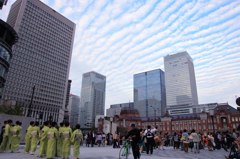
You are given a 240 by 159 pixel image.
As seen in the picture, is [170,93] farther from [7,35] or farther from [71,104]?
[7,35]

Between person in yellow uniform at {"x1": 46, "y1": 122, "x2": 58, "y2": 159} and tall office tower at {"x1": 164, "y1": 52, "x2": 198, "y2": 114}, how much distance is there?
146 m

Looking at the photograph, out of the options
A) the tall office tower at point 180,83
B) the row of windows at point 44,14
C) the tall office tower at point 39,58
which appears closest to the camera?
the tall office tower at point 39,58

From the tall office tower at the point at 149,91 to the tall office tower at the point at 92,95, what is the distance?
38.9 metres

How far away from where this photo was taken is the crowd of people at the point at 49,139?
1009 centimetres

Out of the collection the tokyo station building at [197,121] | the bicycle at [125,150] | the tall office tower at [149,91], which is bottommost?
the bicycle at [125,150]

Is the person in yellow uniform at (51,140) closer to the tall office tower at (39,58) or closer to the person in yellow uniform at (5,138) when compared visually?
the person in yellow uniform at (5,138)

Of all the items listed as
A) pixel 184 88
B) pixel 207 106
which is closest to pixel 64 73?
pixel 184 88

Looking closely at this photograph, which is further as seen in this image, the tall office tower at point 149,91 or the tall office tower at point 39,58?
the tall office tower at point 149,91

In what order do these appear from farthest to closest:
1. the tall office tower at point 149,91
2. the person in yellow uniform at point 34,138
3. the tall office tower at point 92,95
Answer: the tall office tower at point 92,95, the tall office tower at point 149,91, the person in yellow uniform at point 34,138

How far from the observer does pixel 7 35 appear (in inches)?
2024

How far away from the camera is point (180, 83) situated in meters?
157

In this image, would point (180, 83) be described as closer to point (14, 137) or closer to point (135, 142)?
point (14, 137)

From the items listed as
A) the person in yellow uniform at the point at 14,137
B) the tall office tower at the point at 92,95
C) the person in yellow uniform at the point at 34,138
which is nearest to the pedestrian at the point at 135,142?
the person in yellow uniform at the point at 34,138

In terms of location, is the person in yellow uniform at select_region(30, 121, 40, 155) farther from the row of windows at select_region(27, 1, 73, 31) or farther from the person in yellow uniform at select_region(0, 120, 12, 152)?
the row of windows at select_region(27, 1, 73, 31)
